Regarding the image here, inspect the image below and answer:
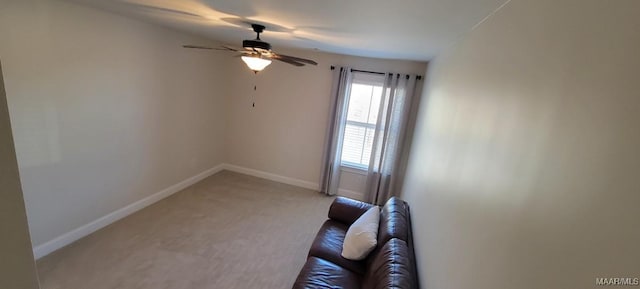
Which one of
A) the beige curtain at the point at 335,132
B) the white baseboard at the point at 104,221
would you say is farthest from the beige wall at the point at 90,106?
the beige curtain at the point at 335,132

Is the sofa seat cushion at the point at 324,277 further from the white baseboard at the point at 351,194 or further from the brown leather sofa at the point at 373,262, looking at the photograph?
the white baseboard at the point at 351,194

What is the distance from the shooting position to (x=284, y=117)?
491cm

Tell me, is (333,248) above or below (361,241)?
below

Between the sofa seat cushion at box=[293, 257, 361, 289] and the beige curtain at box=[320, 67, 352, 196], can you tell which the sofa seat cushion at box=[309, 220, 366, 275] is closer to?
the sofa seat cushion at box=[293, 257, 361, 289]

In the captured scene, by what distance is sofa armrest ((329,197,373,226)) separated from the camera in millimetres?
3148

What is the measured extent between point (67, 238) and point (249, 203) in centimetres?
202

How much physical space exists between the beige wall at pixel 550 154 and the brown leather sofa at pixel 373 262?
1.21ft

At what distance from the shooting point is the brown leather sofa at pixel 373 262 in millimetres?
1839

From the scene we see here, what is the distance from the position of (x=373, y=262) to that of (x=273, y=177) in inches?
128

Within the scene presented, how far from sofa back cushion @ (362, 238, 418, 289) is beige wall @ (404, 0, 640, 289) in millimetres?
276

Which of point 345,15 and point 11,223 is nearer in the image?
point 11,223

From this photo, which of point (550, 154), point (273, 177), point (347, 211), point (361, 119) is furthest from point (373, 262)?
point (273, 177)

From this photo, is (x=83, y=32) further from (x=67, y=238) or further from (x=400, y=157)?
(x=400, y=157)

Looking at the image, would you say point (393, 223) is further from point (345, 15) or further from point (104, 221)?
point (104, 221)
